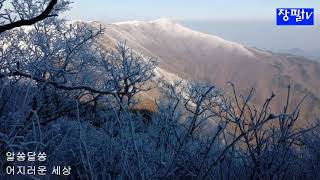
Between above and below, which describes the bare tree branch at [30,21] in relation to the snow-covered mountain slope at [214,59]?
above

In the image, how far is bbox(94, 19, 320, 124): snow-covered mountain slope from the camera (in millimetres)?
131125

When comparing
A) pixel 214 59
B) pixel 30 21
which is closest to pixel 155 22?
pixel 214 59

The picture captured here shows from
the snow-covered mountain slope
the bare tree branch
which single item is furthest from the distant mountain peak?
the bare tree branch

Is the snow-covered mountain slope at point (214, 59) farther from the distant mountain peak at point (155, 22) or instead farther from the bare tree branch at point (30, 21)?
the bare tree branch at point (30, 21)

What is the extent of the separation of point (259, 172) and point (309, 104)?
356ft

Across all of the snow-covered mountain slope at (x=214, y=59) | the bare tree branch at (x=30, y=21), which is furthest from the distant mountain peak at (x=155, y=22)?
the bare tree branch at (x=30, y=21)

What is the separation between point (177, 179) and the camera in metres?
3.44

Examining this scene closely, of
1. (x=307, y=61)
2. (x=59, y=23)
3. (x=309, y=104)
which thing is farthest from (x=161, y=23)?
(x=59, y=23)

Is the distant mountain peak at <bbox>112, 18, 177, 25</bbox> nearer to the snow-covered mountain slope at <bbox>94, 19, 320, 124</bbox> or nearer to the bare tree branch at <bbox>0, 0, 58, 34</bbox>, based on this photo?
the snow-covered mountain slope at <bbox>94, 19, 320, 124</bbox>

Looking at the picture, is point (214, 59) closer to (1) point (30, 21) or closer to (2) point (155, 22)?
(2) point (155, 22)

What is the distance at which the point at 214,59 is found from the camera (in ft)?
495

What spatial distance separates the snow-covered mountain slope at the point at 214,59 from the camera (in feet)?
430

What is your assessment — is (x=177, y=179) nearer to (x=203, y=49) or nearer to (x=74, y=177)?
(x=74, y=177)

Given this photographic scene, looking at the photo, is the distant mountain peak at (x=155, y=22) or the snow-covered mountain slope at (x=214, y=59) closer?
the snow-covered mountain slope at (x=214, y=59)
